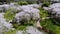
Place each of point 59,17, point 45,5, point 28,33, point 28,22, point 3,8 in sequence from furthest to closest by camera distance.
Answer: point 45,5 < point 3,8 < point 59,17 < point 28,22 < point 28,33

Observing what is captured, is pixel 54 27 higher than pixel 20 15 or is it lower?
lower

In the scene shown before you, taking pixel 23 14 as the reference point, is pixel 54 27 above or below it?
below

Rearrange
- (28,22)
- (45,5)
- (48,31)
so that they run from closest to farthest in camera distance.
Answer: (48,31) < (28,22) < (45,5)

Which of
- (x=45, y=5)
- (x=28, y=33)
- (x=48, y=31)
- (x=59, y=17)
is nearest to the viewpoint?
(x=28, y=33)

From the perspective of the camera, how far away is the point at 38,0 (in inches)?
329

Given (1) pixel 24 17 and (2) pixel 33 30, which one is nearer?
(2) pixel 33 30

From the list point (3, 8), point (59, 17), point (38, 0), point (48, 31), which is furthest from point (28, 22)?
point (38, 0)

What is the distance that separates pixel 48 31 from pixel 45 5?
3.47m

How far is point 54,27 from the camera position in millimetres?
4406

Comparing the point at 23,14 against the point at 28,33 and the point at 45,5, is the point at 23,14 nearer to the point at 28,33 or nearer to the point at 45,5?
the point at 28,33

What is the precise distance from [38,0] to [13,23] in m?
4.21

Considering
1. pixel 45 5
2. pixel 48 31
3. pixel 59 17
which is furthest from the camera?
pixel 45 5

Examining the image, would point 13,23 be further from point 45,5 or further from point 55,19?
point 45,5

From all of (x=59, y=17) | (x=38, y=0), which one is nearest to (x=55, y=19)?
(x=59, y=17)
